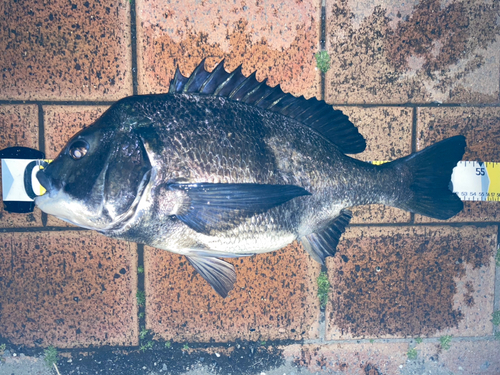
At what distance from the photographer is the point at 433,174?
8.57 ft

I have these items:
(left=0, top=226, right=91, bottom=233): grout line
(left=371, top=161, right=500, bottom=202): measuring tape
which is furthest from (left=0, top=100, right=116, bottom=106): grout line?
(left=371, top=161, right=500, bottom=202): measuring tape

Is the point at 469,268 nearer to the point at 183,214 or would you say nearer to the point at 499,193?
the point at 499,193

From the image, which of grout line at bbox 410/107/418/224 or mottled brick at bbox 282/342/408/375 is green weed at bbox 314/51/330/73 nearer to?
grout line at bbox 410/107/418/224

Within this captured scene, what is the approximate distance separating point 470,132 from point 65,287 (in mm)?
4172

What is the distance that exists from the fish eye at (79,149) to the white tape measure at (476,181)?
10.4ft

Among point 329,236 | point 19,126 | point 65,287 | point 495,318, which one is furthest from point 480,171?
point 19,126

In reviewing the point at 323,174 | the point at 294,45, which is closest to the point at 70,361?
the point at 323,174

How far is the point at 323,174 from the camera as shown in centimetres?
239

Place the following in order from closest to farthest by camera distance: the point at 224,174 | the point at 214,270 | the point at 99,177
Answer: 1. the point at 99,177
2. the point at 224,174
3. the point at 214,270

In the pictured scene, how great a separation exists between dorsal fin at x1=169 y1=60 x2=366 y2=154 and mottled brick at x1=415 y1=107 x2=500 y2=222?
93 cm

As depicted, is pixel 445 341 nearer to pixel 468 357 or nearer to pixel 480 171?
pixel 468 357

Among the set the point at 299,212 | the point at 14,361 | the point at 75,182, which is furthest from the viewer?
the point at 14,361

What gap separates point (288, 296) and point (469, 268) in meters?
1.86

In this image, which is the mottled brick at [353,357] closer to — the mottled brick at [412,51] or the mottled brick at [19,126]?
the mottled brick at [412,51]
